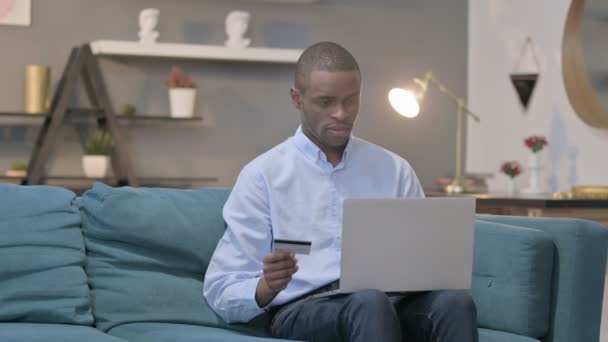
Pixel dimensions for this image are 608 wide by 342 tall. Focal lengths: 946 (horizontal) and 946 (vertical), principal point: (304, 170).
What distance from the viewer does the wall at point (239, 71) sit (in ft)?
15.9

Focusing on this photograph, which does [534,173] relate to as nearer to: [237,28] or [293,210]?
[237,28]

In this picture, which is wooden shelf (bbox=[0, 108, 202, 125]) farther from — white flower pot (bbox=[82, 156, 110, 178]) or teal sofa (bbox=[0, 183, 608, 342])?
teal sofa (bbox=[0, 183, 608, 342])

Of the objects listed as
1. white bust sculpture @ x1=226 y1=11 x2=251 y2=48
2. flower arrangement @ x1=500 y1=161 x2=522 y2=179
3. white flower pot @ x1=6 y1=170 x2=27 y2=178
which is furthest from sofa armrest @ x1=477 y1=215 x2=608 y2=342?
white flower pot @ x1=6 y1=170 x2=27 y2=178

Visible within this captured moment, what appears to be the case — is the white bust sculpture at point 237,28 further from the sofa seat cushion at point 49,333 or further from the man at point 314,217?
the sofa seat cushion at point 49,333

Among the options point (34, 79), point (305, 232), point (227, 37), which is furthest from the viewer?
point (227, 37)

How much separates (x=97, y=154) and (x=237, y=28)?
0.98 m

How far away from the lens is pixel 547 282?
2.37 meters

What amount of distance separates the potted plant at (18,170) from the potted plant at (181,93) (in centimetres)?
79

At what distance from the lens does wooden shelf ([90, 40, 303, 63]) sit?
4.77 m

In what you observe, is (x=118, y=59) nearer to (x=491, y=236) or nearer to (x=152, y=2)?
(x=152, y=2)

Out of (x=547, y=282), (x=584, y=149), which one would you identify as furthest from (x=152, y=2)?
(x=547, y=282)

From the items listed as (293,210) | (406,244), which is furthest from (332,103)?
(406,244)

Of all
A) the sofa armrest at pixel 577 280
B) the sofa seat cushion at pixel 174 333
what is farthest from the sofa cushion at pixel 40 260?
the sofa armrest at pixel 577 280

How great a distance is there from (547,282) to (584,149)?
212cm
